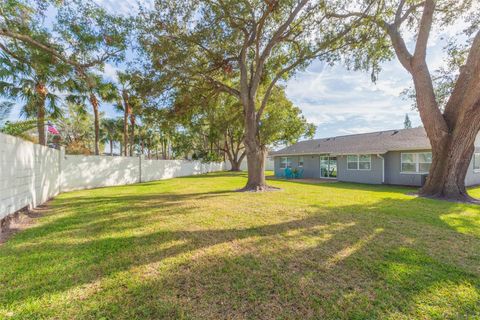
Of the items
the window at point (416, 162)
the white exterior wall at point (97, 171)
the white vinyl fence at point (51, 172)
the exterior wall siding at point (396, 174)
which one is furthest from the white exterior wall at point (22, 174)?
the window at point (416, 162)

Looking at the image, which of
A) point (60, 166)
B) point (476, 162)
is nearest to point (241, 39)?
point (60, 166)

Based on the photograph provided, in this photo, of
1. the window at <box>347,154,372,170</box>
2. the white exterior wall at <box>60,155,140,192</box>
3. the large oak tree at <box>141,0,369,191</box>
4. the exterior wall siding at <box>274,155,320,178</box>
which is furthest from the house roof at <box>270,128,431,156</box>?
the white exterior wall at <box>60,155,140,192</box>

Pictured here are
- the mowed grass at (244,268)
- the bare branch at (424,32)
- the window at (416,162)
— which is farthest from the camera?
the window at (416,162)

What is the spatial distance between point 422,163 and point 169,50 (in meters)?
14.5

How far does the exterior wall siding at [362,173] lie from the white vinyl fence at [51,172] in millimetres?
14628

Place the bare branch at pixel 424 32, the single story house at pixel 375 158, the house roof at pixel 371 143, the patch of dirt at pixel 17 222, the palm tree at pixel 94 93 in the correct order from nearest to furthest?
the patch of dirt at pixel 17 222
the bare branch at pixel 424 32
the palm tree at pixel 94 93
the single story house at pixel 375 158
the house roof at pixel 371 143

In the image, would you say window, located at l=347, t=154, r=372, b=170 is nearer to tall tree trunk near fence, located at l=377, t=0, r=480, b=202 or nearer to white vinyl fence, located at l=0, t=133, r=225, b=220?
tall tree trunk near fence, located at l=377, t=0, r=480, b=202

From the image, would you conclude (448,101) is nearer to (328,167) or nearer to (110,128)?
(328,167)

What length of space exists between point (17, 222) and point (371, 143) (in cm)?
1801

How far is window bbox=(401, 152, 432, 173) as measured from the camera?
1233 centimetres

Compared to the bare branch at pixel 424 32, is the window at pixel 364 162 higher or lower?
lower

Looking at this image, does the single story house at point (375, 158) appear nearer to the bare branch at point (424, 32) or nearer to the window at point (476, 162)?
the window at point (476, 162)

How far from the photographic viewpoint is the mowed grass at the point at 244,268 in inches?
89.1

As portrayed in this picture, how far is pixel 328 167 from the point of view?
17969 mm
